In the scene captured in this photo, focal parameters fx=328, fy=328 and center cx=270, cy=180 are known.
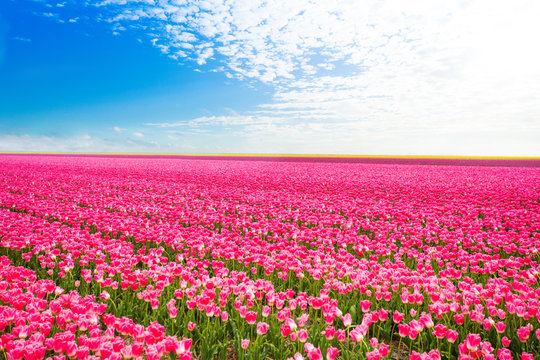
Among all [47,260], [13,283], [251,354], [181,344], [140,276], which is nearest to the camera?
[181,344]

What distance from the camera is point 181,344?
2.49 metres

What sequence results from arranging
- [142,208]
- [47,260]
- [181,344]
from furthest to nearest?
1. [142,208]
2. [47,260]
3. [181,344]

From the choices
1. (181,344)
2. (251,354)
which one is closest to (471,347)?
(251,354)

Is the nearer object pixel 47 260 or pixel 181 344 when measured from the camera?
pixel 181 344

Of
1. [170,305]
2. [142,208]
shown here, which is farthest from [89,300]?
[142,208]

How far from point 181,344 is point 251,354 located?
0.76 meters

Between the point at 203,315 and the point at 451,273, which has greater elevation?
the point at 451,273

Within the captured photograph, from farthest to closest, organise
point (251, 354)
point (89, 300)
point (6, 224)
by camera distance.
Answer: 1. point (6, 224)
2. point (89, 300)
3. point (251, 354)

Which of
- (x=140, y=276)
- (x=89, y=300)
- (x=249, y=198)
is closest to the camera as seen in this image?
(x=89, y=300)

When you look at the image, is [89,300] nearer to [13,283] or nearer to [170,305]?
[170,305]

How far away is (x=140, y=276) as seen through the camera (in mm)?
4074

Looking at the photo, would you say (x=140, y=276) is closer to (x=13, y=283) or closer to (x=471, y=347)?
(x=13, y=283)

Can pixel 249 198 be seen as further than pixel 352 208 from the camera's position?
Yes

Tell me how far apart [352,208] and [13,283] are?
8069 mm
